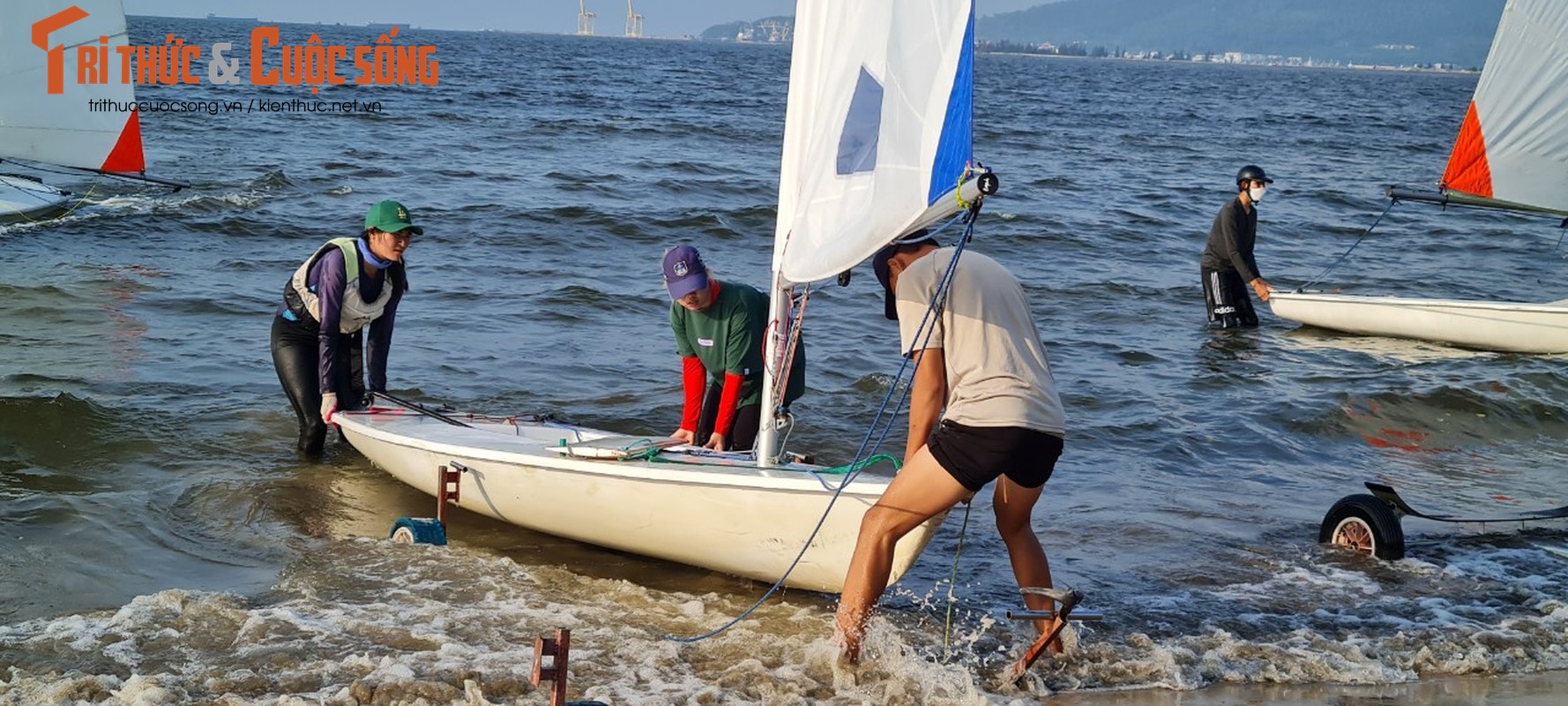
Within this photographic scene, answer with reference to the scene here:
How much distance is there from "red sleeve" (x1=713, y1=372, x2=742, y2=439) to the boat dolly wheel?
1153mm

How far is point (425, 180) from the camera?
19.4 metres

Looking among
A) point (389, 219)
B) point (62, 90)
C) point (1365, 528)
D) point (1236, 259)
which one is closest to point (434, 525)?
point (389, 219)

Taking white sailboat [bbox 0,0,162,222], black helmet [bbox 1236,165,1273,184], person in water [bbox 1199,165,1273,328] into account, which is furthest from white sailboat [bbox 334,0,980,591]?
white sailboat [bbox 0,0,162,222]

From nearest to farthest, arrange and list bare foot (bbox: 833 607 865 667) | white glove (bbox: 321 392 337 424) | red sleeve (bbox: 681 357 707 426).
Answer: bare foot (bbox: 833 607 865 667)
red sleeve (bbox: 681 357 707 426)
white glove (bbox: 321 392 337 424)

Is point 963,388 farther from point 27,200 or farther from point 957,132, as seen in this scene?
point 27,200

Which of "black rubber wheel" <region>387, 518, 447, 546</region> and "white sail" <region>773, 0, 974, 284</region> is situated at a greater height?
"white sail" <region>773, 0, 974, 284</region>

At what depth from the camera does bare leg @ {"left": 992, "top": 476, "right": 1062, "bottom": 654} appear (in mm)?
4566

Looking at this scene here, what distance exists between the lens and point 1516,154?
34.1 ft

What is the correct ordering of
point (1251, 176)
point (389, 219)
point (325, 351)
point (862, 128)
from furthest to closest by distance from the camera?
point (1251, 176)
point (325, 351)
point (389, 219)
point (862, 128)

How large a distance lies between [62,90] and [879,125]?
1151 centimetres

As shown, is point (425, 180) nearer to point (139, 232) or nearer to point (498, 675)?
point (139, 232)

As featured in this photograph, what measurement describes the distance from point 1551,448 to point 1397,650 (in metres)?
4.32

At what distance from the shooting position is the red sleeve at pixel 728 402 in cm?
568

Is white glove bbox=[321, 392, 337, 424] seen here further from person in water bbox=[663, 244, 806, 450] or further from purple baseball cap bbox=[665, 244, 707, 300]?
purple baseball cap bbox=[665, 244, 707, 300]
